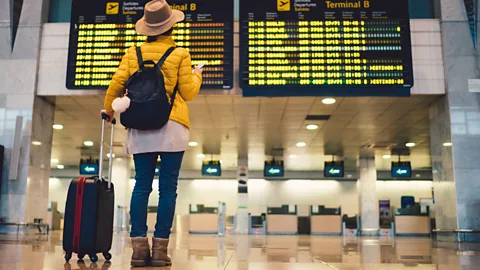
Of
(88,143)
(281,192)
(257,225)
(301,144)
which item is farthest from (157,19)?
(281,192)

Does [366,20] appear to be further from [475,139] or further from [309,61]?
[475,139]

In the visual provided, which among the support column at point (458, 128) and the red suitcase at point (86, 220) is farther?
the support column at point (458, 128)

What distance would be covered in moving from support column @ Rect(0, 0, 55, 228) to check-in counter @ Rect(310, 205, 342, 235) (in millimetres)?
12205

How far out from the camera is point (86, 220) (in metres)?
3.51

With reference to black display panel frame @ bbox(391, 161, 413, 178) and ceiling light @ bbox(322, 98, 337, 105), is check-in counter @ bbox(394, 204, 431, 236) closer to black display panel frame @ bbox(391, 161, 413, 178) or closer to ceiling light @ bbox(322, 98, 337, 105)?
black display panel frame @ bbox(391, 161, 413, 178)

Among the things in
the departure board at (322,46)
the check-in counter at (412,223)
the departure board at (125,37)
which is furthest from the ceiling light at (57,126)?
the check-in counter at (412,223)

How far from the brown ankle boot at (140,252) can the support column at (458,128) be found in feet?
23.2

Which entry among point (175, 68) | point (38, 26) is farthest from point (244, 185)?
point (175, 68)

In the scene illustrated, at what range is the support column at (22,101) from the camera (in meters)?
8.97

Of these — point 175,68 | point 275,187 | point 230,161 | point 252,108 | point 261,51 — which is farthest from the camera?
point 275,187

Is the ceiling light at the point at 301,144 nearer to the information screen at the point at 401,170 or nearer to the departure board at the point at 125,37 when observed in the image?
the information screen at the point at 401,170

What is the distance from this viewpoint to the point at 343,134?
13.8 metres

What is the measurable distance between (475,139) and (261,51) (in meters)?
4.21

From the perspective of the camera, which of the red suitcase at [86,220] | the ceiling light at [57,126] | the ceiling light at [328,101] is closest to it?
the red suitcase at [86,220]
